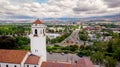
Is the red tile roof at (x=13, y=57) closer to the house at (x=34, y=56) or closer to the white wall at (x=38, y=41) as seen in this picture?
the house at (x=34, y=56)

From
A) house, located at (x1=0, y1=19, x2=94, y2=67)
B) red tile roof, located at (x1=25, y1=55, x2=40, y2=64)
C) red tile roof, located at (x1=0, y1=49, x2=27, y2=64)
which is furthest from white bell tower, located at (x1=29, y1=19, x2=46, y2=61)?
red tile roof, located at (x1=0, y1=49, x2=27, y2=64)

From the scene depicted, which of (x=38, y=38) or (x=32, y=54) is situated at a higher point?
(x=38, y=38)

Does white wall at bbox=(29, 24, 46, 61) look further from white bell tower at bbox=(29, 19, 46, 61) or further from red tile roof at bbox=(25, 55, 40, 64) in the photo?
red tile roof at bbox=(25, 55, 40, 64)

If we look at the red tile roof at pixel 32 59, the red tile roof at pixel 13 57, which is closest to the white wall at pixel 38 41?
the red tile roof at pixel 32 59

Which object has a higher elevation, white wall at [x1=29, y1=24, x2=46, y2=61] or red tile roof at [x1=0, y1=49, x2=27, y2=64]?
white wall at [x1=29, y1=24, x2=46, y2=61]

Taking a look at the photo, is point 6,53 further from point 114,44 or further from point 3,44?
point 114,44

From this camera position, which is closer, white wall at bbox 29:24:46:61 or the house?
the house

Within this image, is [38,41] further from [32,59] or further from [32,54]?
[32,59]

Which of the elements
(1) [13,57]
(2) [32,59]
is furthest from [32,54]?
(1) [13,57]
